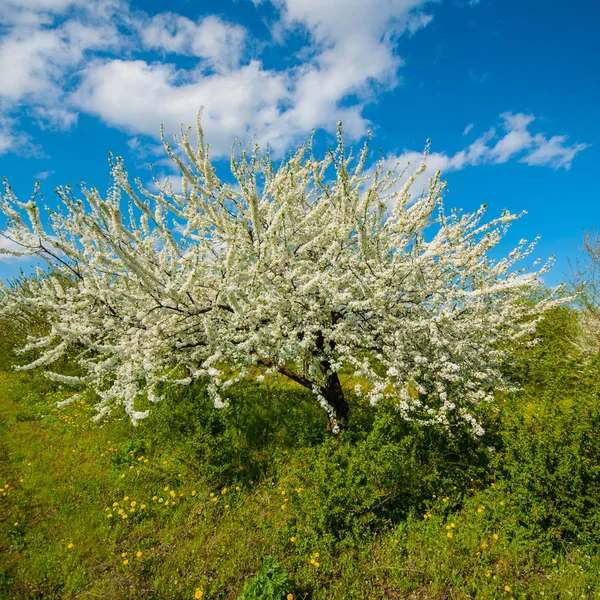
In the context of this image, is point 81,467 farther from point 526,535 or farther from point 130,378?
point 526,535

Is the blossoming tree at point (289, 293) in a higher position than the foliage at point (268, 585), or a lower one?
higher

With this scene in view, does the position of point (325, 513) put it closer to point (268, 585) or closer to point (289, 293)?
point (268, 585)

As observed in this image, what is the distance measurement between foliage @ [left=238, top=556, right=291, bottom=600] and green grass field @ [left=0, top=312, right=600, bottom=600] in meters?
0.04

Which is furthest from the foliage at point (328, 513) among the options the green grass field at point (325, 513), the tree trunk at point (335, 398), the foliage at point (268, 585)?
the tree trunk at point (335, 398)

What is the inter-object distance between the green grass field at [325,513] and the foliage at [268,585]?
4 cm

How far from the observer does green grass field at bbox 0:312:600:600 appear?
4453mm

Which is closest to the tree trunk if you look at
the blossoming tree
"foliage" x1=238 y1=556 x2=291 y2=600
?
the blossoming tree

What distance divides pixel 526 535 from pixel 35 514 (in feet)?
25.1

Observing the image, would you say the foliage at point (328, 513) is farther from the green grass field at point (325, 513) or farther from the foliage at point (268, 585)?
the foliage at point (268, 585)

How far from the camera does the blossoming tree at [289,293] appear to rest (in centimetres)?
540

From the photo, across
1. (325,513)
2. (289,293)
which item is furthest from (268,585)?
(289,293)

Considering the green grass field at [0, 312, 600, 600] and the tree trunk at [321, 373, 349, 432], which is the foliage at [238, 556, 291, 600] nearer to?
the green grass field at [0, 312, 600, 600]

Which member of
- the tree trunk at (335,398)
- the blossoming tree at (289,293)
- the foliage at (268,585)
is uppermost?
the blossoming tree at (289,293)

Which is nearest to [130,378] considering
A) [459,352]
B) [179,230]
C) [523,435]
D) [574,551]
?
[179,230]
